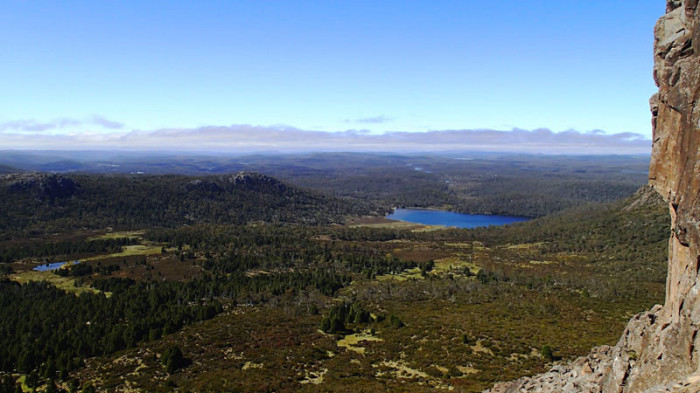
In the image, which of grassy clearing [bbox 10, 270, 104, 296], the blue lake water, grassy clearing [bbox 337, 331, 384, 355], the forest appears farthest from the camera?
the blue lake water

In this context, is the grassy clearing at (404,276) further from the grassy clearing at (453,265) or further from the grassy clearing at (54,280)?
the grassy clearing at (54,280)

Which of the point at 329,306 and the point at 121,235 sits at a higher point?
the point at 329,306

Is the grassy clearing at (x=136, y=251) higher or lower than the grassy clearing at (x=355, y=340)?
lower

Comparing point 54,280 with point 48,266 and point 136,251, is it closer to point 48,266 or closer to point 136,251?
point 48,266

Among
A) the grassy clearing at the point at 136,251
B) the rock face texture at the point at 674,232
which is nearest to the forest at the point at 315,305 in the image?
the grassy clearing at the point at 136,251

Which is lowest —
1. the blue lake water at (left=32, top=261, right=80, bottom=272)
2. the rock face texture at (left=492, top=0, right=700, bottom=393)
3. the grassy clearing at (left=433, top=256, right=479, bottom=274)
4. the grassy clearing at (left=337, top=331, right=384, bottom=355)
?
the grassy clearing at (left=433, top=256, right=479, bottom=274)

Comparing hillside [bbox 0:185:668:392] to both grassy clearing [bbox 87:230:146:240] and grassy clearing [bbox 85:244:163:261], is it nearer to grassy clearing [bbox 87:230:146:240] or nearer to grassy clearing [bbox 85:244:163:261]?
grassy clearing [bbox 85:244:163:261]

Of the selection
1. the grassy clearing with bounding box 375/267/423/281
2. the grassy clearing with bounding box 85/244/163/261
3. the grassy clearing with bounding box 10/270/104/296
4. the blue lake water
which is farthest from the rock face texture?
the grassy clearing with bounding box 85/244/163/261

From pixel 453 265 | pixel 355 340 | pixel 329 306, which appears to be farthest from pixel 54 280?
pixel 453 265

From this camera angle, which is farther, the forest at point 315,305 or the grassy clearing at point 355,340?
the grassy clearing at point 355,340
